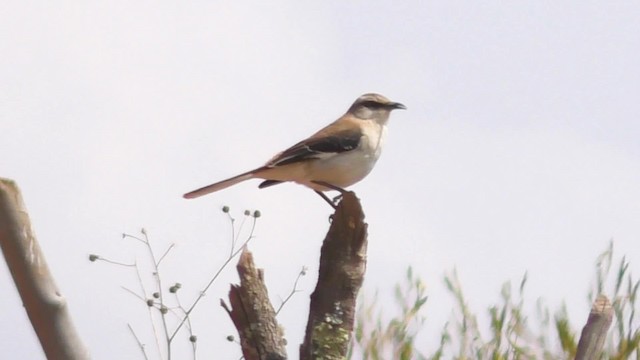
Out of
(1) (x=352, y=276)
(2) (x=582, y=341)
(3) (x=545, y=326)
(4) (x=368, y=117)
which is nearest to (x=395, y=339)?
(3) (x=545, y=326)

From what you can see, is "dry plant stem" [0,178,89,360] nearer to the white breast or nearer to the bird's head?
the white breast

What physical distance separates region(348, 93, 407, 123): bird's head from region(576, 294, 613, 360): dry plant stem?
540 cm

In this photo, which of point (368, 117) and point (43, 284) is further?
point (368, 117)

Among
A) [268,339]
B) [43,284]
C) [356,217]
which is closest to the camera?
[43,284]

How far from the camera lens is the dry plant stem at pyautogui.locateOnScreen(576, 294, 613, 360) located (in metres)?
4.22

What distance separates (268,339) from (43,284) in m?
1.65

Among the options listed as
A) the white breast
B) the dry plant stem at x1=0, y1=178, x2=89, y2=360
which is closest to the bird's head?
the white breast

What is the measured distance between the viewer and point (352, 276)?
4.84 metres

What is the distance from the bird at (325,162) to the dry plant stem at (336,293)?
125 inches

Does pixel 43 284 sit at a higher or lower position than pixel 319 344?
higher

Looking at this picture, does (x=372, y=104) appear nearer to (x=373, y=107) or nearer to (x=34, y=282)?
(x=373, y=107)

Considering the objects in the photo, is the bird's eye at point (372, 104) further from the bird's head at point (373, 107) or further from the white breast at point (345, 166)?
the white breast at point (345, 166)

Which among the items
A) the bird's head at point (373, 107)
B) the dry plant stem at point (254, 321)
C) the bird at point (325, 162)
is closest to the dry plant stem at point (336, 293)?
the dry plant stem at point (254, 321)

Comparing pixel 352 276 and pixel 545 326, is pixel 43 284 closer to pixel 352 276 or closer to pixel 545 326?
pixel 352 276
